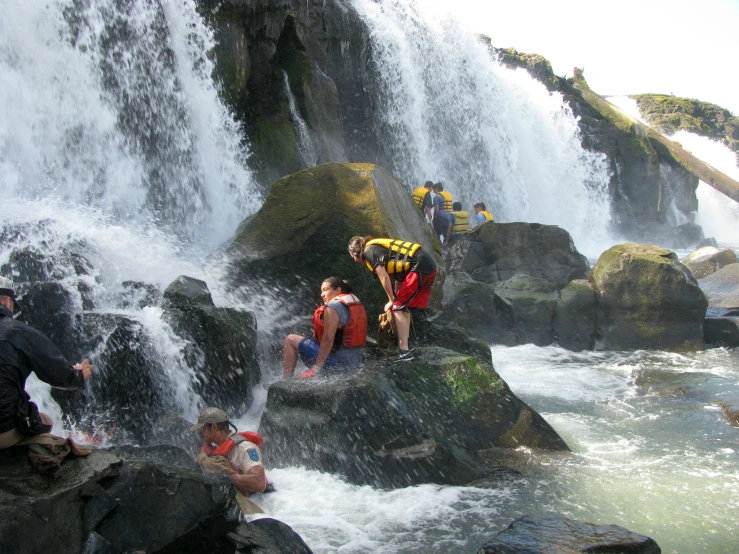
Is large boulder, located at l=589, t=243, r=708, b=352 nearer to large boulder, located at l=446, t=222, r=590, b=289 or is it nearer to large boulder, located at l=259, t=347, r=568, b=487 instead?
large boulder, located at l=446, t=222, r=590, b=289

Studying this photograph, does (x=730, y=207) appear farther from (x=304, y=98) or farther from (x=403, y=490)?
(x=403, y=490)

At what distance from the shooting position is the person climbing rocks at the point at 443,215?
601 inches

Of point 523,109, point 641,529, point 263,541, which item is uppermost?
point 523,109

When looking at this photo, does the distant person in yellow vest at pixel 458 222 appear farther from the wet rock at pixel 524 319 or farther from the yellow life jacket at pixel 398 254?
the yellow life jacket at pixel 398 254

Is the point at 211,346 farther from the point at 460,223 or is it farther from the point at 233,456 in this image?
the point at 460,223

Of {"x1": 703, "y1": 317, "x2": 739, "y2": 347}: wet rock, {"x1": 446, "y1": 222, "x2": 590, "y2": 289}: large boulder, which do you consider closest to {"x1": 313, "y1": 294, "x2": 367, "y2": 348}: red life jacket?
{"x1": 703, "y1": 317, "x2": 739, "y2": 347}: wet rock

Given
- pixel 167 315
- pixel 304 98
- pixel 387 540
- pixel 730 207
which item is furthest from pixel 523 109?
pixel 387 540

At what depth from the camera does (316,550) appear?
4504mm

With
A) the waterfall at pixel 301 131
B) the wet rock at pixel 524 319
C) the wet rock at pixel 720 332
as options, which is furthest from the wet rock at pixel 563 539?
the waterfall at pixel 301 131

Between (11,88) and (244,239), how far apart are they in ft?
16.4

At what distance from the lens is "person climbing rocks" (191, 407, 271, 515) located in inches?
199

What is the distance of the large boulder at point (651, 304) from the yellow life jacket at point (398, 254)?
5420mm

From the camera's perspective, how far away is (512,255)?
1458cm

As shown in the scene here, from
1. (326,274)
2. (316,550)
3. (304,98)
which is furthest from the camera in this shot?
(304,98)
